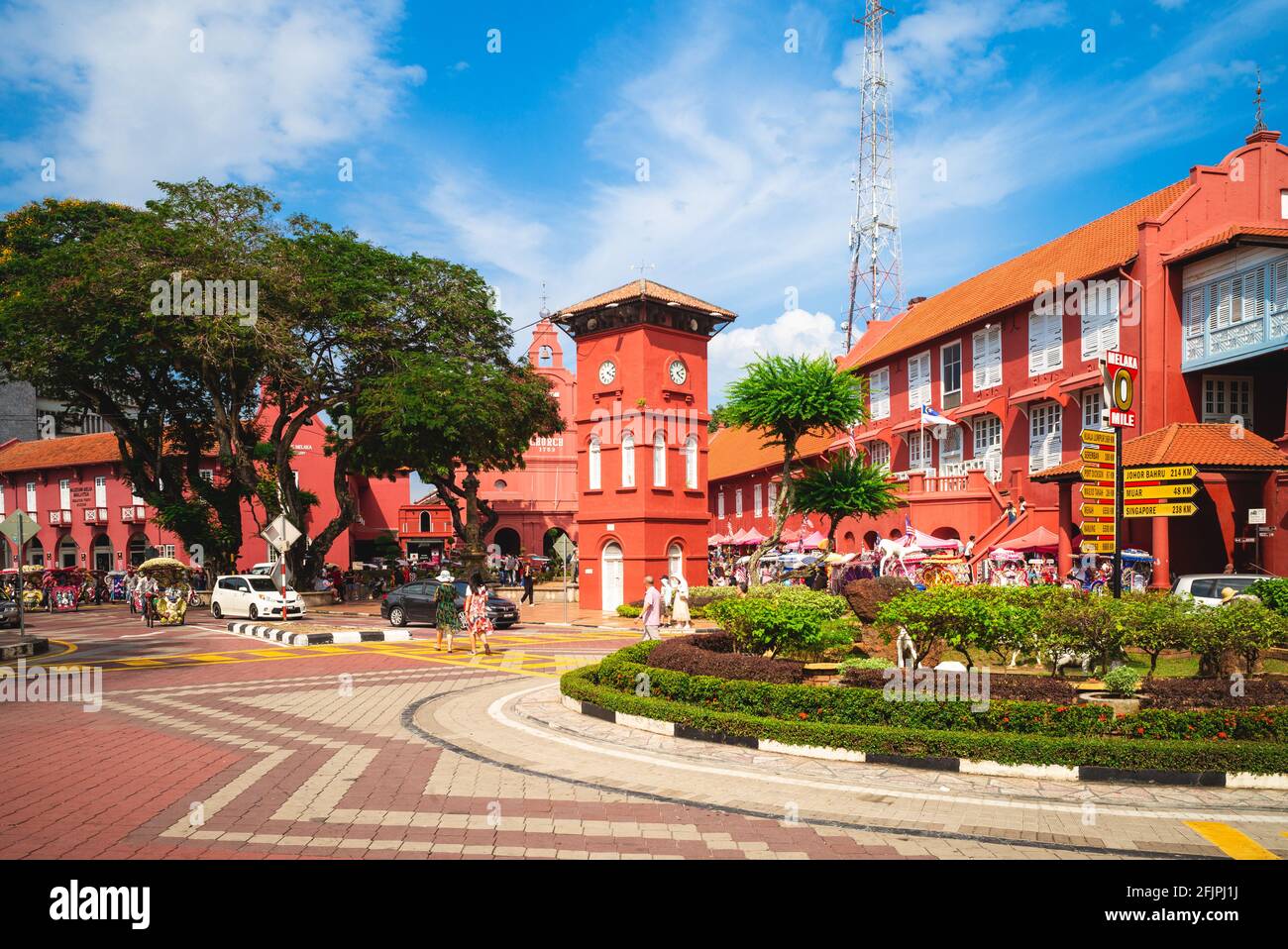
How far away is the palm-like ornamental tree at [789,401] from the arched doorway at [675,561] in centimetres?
315

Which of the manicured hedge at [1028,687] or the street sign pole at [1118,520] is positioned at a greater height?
the street sign pole at [1118,520]

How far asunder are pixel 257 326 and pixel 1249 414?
110 ft

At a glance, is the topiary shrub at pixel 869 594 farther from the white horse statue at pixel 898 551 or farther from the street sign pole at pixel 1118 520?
the white horse statue at pixel 898 551

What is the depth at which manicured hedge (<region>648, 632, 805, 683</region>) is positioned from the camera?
11.7 meters

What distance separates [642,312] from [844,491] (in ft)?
32.5

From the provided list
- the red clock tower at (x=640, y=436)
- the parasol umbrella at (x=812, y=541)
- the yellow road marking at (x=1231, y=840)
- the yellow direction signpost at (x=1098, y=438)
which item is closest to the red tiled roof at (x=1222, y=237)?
the yellow direction signpost at (x=1098, y=438)

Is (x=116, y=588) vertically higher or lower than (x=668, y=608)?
lower

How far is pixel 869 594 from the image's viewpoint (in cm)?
1939

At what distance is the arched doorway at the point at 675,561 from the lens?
3303 cm

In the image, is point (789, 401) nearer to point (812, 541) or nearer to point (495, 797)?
point (812, 541)

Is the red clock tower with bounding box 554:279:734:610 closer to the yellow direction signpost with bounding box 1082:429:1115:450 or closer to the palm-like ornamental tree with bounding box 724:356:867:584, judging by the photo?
the palm-like ornamental tree with bounding box 724:356:867:584

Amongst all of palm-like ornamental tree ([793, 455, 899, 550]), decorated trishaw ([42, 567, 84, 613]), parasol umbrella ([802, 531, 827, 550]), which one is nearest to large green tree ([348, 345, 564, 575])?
palm-like ornamental tree ([793, 455, 899, 550])

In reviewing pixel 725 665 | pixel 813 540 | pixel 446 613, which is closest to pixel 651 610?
pixel 446 613

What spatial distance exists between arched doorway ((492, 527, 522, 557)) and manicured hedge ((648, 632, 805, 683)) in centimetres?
4860
